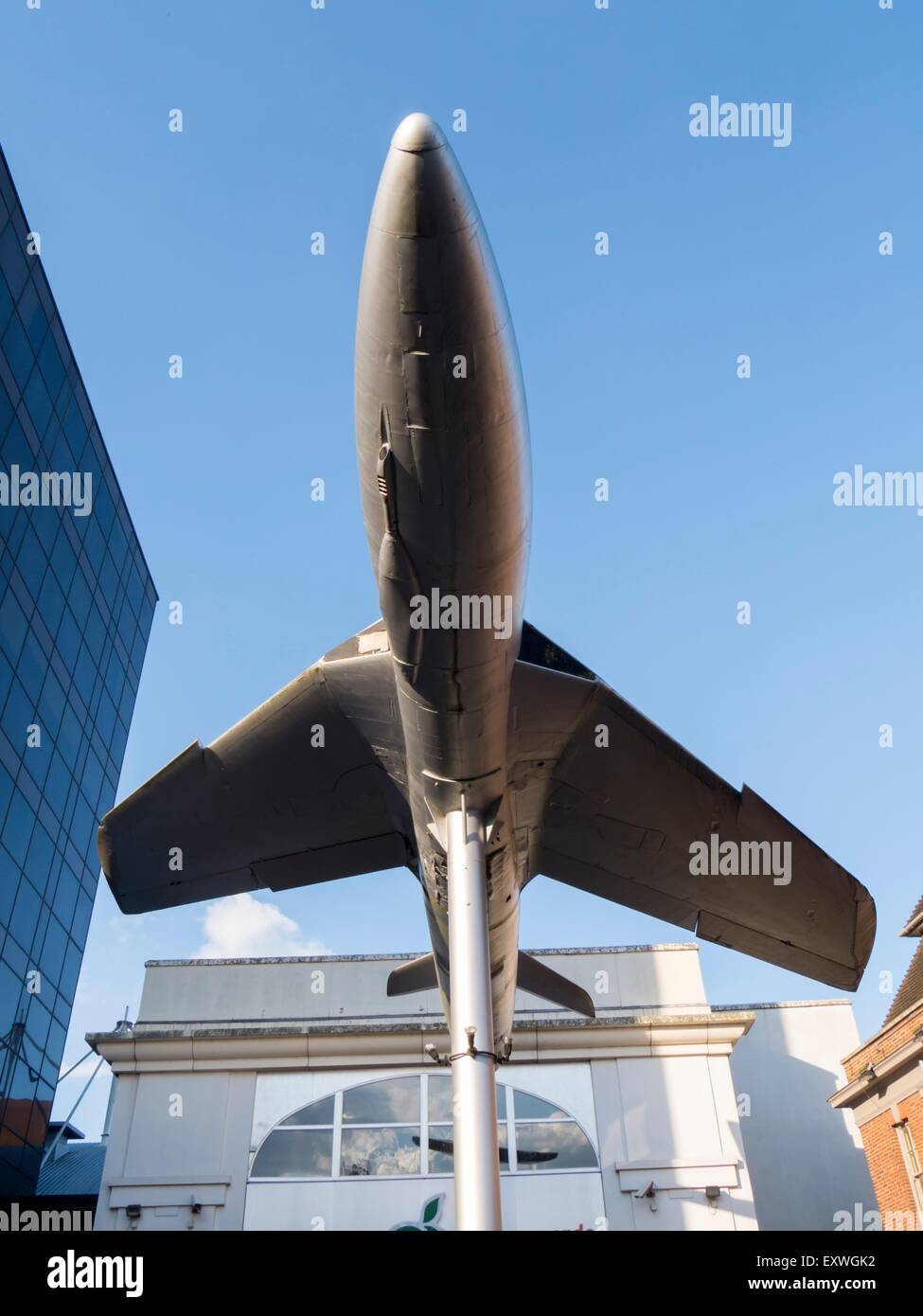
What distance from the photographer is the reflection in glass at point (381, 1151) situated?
16.5 m

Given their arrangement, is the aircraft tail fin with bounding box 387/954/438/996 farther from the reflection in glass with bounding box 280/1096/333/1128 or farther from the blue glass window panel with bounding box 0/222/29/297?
the blue glass window panel with bounding box 0/222/29/297

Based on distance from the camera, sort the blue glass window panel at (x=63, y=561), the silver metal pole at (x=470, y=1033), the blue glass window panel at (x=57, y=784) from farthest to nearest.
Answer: the blue glass window panel at (x=63, y=561) → the blue glass window panel at (x=57, y=784) → the silver metal pole at (x=470, y=1033)

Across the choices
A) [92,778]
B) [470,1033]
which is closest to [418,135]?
[470,1033]

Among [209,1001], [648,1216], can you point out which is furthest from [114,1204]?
[648,1216]

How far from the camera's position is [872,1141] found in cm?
1617

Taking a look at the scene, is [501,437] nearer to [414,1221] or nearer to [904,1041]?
[904,1041]

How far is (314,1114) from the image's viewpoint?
56.2ft

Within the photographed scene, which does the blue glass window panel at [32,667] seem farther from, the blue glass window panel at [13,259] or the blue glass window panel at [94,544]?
the blue glass window panel at [13,259]

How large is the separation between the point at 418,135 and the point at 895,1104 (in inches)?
649

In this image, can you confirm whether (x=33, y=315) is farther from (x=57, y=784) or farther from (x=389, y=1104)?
(x=389, y=1104)

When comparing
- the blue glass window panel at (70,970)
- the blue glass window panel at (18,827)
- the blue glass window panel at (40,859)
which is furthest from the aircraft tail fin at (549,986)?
the blue glass window panel at (70,970)

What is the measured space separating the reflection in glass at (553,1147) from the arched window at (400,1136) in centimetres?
2

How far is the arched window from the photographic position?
16547 mm

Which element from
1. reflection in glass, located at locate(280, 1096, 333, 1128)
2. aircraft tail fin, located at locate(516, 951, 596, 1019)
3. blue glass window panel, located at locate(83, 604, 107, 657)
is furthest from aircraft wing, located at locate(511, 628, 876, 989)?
blue glass window panel, located at locate(83, 604, 107, 657)
